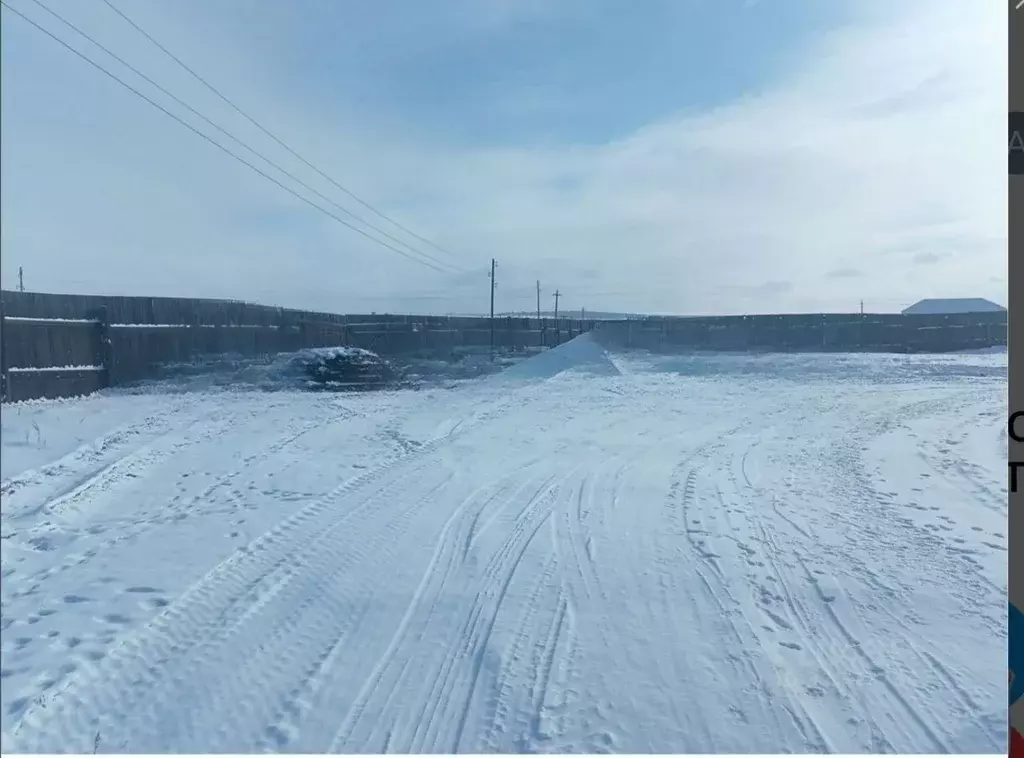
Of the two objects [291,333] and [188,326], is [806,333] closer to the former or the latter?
[291,333]

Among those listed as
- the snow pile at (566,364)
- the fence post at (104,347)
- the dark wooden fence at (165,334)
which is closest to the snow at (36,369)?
the dark wooden fence at (165,334)

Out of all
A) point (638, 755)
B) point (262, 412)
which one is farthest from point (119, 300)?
point (638, 755)

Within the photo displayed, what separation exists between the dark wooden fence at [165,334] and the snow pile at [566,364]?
8.77 metres

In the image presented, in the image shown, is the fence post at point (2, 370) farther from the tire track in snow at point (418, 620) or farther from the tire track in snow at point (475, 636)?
the tire track in snow at point (475, 636)

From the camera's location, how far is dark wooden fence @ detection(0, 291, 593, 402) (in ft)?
11.5

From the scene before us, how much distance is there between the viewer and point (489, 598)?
4.05 m

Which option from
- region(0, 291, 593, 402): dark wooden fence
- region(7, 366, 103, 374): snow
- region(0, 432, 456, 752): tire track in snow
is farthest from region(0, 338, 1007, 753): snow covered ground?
region(0, 291, 593, 402): dark wooden fence

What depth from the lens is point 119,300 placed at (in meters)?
14.5

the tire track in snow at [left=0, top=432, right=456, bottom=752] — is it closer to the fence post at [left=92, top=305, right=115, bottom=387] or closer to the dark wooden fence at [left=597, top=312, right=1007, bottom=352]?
the fence post at [left=92, top=305, right=115, bottom=387]

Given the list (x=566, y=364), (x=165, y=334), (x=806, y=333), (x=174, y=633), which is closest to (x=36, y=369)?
(x=174, y=633)

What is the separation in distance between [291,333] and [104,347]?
15.9m

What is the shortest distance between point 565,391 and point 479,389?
2.31 m

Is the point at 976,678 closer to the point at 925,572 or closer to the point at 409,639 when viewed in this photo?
the point at 925,572

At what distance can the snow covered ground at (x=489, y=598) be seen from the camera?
2.78 metres
